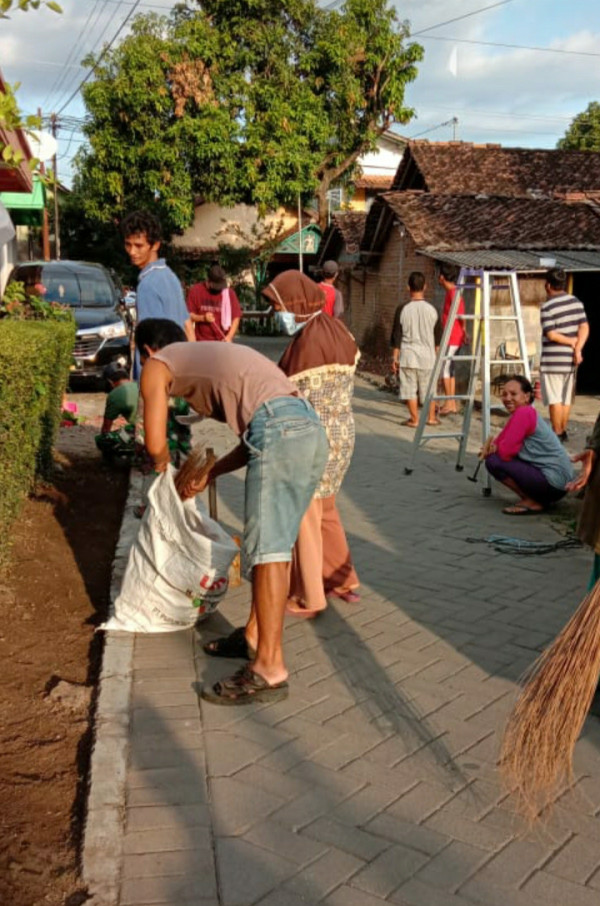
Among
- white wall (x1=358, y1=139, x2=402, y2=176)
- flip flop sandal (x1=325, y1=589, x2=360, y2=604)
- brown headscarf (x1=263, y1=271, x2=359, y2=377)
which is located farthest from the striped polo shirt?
white wall (x1=358, y1=139, x2=402, y2=176)

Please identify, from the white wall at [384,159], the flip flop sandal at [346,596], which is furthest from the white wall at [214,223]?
the flip flop sandal at [346,596]

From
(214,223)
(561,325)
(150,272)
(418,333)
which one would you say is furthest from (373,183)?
(150,272)

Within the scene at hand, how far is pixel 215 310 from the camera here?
11.8 metres

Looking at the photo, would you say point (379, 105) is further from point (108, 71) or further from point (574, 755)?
point (574, 755)

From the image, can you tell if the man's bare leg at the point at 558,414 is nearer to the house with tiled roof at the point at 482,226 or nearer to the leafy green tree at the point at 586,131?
the house with tiled roof at the point at 482,226

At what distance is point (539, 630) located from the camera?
16.2 feet

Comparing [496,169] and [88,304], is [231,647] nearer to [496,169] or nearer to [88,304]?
[88,304]

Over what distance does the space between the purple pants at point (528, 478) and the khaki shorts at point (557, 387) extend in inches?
119

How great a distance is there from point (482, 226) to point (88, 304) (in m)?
6.90

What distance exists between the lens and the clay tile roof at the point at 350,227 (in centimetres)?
2412

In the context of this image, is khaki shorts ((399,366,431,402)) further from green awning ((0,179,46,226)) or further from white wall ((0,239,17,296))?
green awning ((0,179,46,226))

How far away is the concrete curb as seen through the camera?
2801 mm

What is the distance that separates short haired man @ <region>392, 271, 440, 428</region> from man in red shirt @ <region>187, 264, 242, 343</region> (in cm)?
206

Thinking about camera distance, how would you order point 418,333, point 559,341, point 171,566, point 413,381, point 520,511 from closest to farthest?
point 171,566 < point 520,511 < point 559,341 < point 418,333 < point 413,381
